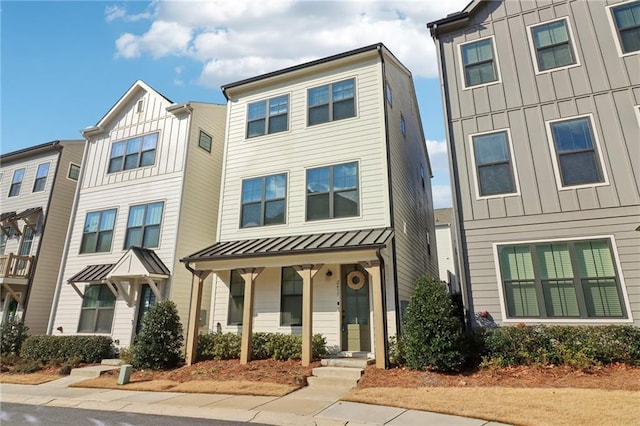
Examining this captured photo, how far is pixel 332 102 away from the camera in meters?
13.1

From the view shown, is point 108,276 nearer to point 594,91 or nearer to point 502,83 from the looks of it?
point 502,83

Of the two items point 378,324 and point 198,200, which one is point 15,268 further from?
point 378,324

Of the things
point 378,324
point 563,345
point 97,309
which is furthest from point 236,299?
point 563,345

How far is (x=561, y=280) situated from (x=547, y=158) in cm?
321

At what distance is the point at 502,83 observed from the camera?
34.9ft

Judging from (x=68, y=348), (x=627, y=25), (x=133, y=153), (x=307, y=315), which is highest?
(x=627, y=25)

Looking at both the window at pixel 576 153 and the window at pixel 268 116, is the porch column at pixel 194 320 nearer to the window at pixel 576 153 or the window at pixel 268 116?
the window at pixel 268 116

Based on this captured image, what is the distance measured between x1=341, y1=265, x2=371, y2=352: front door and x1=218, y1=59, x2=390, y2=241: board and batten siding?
149 centimetres

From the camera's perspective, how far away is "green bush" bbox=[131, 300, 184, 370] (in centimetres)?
1074

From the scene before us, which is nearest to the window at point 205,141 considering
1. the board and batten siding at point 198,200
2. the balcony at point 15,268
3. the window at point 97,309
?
the board and batten siding at point 198,200

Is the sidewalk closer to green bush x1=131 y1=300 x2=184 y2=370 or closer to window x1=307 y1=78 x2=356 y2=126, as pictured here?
green bush x1=131 y1=300 x2=184 y2=370

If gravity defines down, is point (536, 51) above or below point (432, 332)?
above

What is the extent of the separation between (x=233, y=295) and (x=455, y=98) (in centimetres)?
959

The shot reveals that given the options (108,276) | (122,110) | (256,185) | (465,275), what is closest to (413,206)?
(465,275)
